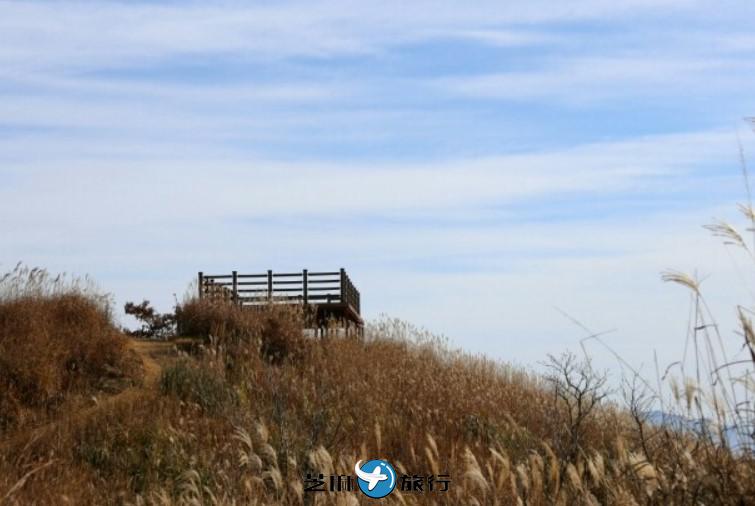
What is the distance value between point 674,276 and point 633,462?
2.04m

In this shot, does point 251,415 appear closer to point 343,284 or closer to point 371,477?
point 371,477

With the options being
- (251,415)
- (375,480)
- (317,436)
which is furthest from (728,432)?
(251,415)

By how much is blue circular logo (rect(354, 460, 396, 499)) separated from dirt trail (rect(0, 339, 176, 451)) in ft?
16.1

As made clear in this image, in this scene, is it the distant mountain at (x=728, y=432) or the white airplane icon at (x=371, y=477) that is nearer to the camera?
the distant mountain at (x=728, y=432)

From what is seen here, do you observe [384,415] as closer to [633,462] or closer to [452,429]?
[452,429]

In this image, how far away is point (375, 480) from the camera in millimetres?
9922

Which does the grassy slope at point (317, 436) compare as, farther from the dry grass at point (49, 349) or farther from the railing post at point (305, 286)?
the railing post at point (305, 286)

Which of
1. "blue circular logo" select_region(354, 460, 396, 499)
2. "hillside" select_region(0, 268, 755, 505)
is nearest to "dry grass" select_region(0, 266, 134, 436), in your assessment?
"hillside" select_region(0, 268, 755, 505)

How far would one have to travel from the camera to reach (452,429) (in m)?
16.3

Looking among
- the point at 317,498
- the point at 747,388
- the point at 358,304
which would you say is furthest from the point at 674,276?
the point at 358,304

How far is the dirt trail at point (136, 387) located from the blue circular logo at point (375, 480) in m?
4.89

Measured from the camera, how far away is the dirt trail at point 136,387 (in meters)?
15.9

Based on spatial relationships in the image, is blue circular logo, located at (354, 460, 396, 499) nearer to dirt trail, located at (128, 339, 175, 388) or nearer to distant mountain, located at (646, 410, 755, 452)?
distant mountain, located at (646, 410, 755, 452)

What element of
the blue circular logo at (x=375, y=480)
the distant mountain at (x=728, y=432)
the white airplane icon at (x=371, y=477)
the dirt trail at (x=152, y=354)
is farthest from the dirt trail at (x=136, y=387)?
the distant mountain at (x=728, y=432)
